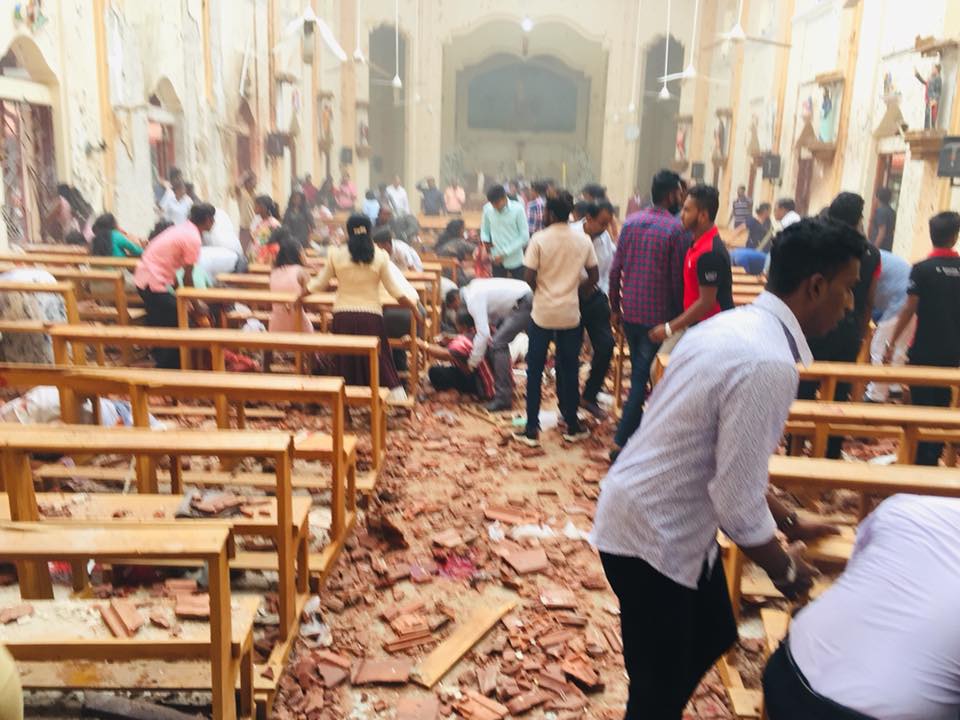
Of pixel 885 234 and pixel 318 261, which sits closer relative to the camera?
pixel 318 261

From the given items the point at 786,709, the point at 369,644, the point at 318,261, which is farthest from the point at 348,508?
the point at 318,261

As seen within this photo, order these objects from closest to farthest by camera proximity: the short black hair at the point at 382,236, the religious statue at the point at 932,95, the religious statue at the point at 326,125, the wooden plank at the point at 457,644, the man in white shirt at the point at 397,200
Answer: the wooden plank at the point at 457,644
the short black hair at the point at 382,236
the religious statue at the point at 932,95
the man in white shirt at the point at 397,200
the religious statue at the point at 326,125

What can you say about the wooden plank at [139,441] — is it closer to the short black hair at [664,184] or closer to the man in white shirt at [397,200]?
the short black hair at [664,184]

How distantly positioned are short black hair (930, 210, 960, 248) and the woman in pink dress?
4433mm

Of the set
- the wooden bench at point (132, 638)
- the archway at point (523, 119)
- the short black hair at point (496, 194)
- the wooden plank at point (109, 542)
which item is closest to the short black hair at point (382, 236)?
the short black hair at point (496, 194)

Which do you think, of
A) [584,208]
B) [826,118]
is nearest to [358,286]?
[584,208]

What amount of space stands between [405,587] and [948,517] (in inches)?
108

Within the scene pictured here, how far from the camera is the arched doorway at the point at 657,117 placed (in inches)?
987

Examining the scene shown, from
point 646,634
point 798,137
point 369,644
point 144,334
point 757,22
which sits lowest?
point 369,644

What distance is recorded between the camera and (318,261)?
383 inches

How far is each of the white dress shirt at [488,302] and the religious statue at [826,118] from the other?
1036cm

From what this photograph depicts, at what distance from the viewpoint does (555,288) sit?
564 centimetres

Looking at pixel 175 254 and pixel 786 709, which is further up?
pixel 175 254

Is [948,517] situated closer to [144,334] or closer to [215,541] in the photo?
[215,541]
